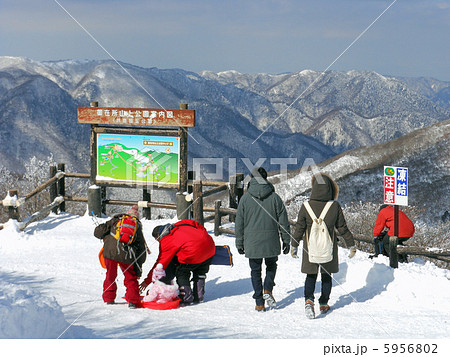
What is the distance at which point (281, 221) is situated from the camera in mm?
6523

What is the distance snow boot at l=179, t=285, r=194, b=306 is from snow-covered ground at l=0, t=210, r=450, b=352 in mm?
145

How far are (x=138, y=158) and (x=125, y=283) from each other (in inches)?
266

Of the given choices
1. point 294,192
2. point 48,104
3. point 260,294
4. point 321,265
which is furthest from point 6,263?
point 48,104

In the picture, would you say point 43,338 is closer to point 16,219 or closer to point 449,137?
point 16,219

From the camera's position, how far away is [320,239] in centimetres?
641

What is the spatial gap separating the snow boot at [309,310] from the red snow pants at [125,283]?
7.14 ft

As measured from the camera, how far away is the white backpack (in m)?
6.39

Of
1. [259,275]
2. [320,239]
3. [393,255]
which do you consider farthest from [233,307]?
[393,255]

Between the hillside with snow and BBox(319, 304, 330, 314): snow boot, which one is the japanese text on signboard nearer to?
BBox(319, 304, 330, 314): snow boot

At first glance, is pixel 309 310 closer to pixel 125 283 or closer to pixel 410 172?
pixel 125 283

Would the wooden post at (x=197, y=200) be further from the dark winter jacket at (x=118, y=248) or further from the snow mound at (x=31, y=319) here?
the snow mound at (x=31, y=319)

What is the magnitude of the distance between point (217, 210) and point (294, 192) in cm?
6574

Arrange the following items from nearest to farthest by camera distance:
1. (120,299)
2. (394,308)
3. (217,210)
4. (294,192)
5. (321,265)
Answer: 1. (321,265)
2. (394,308)
3. (120,299)
4. (217,210)
5. (294,192)

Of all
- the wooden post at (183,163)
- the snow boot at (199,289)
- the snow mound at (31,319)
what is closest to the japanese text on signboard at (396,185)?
the snow boot at (199,289)
